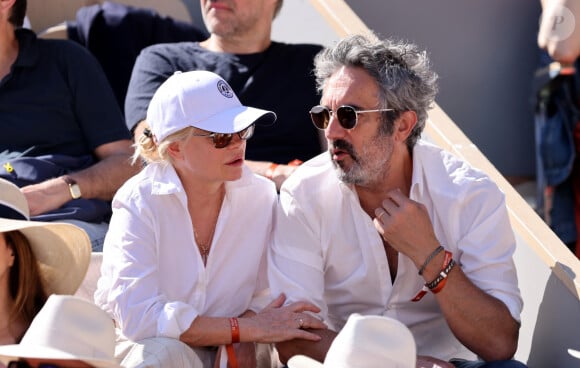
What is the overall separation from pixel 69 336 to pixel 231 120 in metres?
1.05

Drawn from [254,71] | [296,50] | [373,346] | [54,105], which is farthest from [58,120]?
[373,346]

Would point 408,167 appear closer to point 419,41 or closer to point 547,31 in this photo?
point 547,31

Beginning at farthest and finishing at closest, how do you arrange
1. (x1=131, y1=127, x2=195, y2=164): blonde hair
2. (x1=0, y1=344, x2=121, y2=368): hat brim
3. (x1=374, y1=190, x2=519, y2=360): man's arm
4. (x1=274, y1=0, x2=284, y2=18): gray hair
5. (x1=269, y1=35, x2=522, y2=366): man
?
(x1=274, y1=0, x2=284, y2=18): gray hair
(x1=131, y1=127, x2=195, y2=164): blonde hair
(x1=269, y1=35, x2=522, y2=366): man
(x1=374, y1=190, x2=519, y2=360): man's arm
(x1=0, y1=344, x2=121, y2=368): hat brim

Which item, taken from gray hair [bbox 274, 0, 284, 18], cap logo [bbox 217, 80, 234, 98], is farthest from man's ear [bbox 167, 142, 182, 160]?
gray hair [bbox 274, 0, 284, 18]

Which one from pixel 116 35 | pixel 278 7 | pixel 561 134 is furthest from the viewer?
pixel 561 134

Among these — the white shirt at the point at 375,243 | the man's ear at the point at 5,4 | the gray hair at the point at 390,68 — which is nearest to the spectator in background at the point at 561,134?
the gray hair at the point at 390,68

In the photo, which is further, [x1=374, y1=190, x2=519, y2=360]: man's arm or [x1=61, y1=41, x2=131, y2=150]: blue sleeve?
[x1=61, y1=41, x2=131, y2=150]: blue sleeve

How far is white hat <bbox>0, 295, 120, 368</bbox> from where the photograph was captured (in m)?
2.68

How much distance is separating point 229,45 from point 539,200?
1.95 meters

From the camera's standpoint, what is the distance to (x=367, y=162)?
3.53 m

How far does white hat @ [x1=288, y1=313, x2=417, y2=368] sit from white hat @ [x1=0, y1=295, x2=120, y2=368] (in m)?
0.55

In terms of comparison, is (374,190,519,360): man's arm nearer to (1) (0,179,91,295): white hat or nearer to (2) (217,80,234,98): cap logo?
(2) (217,80,234,98): cap logo

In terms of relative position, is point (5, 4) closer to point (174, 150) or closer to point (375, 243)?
point (174, 150)

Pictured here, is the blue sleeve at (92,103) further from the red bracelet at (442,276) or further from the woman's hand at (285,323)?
the red bracelet at (442,276)
